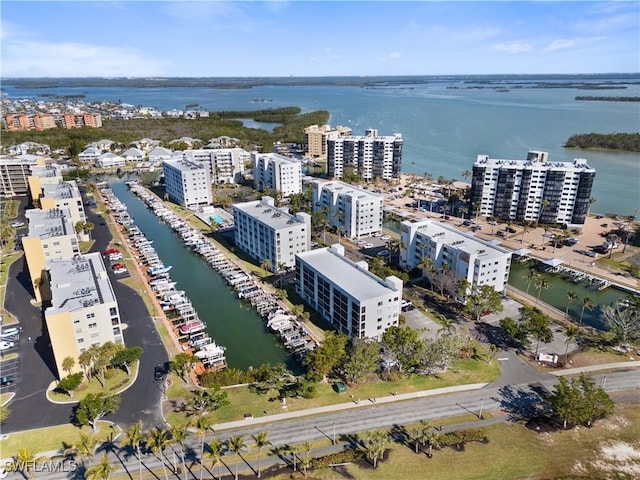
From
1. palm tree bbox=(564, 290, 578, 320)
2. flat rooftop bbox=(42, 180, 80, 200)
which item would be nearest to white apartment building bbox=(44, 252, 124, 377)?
flat rooftop bbox=(42, 180, 80, 200)

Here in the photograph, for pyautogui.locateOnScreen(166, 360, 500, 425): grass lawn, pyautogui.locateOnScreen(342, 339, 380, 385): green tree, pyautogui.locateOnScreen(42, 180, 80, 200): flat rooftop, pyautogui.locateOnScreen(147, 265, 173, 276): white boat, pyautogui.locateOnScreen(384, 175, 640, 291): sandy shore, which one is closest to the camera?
pyautogui.locateOnScreen(166, 360, 500, 425): grass lawn

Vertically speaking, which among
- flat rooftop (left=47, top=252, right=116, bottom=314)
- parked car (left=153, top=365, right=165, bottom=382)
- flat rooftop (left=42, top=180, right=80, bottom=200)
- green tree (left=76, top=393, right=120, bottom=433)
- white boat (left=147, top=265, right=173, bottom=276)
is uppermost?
flat rooftop (left=42, top=180, right=80, bottom=200)

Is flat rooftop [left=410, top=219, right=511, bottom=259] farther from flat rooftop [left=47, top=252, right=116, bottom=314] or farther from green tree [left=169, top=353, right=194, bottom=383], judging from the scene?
flat rooftop [left=47, top=252, right=116, bottom=314]

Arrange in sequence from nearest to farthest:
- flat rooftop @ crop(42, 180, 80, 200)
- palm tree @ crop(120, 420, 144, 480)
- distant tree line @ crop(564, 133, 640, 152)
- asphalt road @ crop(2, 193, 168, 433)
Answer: palm tree @ crop(120, 420, 144, 480) → asphalt road @ crop(2, 193, 168, 433) → flat rooftop @ crop(42, 180, 80, 200) → distant tree line @ crop(564, 133, 640, 152)

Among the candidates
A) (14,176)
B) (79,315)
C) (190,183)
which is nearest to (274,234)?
(79,315)

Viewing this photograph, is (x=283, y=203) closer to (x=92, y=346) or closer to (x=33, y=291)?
(x=33, y=291)

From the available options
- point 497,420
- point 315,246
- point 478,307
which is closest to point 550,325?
point 478,307
